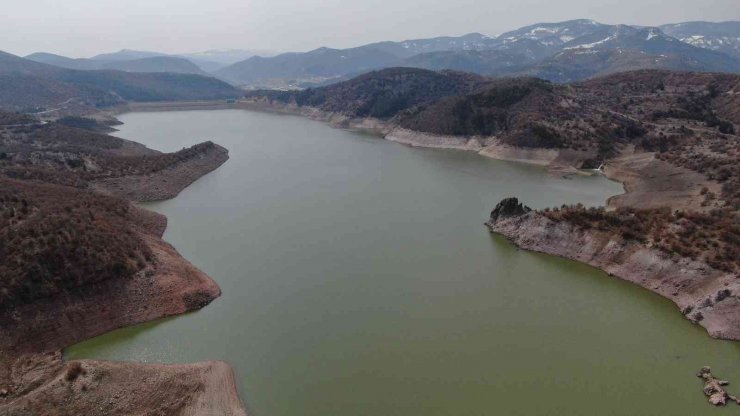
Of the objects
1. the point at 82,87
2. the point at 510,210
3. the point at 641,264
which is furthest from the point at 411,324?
the point at 82,87

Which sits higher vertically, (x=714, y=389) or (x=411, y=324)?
(x=714, y=389)

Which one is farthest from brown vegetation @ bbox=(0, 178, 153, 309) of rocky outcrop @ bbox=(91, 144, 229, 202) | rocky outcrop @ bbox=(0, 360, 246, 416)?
rocky outcrop @ bbox=(91, 144, 229, 202)

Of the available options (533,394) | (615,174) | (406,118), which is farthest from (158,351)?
(406,118)

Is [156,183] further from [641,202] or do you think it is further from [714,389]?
[714,389]

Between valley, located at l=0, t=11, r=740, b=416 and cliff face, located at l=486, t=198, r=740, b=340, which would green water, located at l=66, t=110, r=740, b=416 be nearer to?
valley, located at l=0, t=11, r=740, b=416

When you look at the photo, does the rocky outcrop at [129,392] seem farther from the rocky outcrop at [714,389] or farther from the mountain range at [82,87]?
the mountain range at [82,87]

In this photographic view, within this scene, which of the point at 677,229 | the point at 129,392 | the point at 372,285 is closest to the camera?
the point at 129,392
